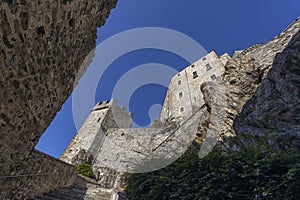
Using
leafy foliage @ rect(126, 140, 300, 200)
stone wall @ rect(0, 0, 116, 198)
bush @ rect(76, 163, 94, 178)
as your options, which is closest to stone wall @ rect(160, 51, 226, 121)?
bush @ rect(76, 163, 94, 178)

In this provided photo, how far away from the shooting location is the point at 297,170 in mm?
2061

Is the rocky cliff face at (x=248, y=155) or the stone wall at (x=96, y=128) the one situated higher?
the stone wall at (x=96, y=128)

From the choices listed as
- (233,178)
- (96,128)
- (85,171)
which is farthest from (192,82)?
(233,178)

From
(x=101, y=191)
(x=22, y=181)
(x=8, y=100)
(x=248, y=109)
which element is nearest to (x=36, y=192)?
(x=22, y=181)

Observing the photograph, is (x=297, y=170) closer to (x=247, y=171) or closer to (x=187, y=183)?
(x=247, y=171)

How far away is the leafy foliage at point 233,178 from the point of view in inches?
83.5

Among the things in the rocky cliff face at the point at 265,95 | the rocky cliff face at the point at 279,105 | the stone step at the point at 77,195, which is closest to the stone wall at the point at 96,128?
the stone step at the point at 77,195

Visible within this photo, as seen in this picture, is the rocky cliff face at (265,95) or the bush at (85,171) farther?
the bush at (85,171)

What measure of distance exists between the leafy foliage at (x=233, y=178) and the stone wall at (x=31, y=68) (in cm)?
244

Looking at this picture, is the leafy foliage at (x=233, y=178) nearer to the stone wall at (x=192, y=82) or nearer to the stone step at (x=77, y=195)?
the stone step at (x=77, y=195)

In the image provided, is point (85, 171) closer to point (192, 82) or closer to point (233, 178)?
point (233, 178)

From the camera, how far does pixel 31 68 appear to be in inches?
102

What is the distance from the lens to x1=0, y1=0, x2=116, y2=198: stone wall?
80.5 inches

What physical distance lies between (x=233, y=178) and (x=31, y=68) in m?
3.53
